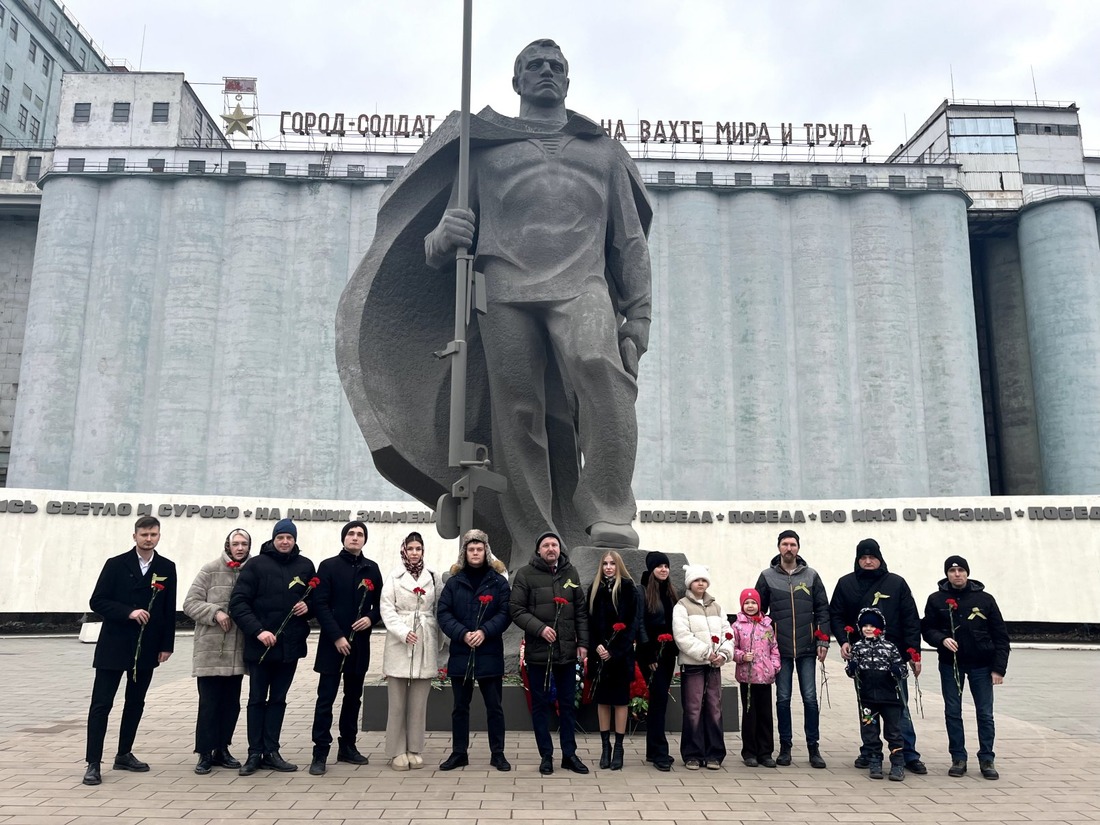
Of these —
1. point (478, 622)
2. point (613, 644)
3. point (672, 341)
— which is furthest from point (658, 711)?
point (672, 341)

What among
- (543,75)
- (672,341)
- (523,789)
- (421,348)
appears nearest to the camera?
(523,789)

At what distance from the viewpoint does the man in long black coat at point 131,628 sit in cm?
588

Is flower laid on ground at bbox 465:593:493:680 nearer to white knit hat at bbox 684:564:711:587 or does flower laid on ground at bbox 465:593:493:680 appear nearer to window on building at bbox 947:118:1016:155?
white knit hat at bbox 684:564:711:587

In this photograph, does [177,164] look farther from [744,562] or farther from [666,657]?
[666,657]

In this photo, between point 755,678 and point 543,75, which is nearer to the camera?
point 755,678

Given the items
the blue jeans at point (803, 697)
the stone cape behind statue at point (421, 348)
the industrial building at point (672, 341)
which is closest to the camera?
the blue jeans at point (803, 697)

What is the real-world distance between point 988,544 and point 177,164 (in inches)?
1320

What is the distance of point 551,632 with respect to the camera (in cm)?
590

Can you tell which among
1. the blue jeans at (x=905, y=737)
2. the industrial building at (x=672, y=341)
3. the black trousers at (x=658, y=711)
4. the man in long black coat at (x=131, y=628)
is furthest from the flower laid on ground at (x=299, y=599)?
the industrial building at (x=672, y=341)

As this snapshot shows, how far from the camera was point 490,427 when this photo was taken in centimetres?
856

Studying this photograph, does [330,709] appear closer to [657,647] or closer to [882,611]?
[657,647]

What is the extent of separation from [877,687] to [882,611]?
500 millimetres

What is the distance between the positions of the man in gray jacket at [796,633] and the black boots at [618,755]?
1.14 metres

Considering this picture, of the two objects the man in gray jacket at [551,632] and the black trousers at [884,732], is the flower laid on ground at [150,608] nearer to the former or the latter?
the man in gray jacket at [551,632]
